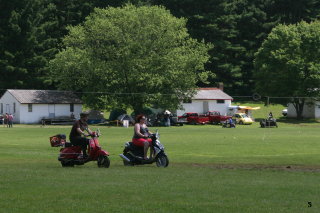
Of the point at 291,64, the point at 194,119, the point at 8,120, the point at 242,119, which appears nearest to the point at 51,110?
the point at 8,120

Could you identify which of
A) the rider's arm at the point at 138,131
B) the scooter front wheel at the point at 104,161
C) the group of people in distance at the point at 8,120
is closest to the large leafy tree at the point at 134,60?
the group of people in distance at the point at 8,120

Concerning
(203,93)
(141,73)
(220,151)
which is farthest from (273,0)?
(220,151)

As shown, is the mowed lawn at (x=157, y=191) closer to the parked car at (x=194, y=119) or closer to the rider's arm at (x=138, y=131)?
the rider's arm at (x=138, y=131)

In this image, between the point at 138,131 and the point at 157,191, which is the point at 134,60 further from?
the point at 157,191

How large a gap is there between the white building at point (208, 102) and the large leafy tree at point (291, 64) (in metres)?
5.66

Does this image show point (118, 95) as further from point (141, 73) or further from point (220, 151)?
point (220, 151)

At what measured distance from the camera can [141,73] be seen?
8569 cm

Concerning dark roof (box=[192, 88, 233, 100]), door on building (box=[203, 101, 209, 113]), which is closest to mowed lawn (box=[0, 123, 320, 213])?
dark roof (box=[192, 88, 233, 100])

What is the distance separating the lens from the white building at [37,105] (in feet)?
295

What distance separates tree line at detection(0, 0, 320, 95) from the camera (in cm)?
9900

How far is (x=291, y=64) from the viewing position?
94.0 metres

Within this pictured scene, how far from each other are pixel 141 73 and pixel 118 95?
444cm

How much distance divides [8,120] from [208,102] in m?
34.6

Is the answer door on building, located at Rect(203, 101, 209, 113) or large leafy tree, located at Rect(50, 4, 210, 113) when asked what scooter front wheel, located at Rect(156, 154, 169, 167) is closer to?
large leafy tree, located at Rect(50, 4, 210, 113)
